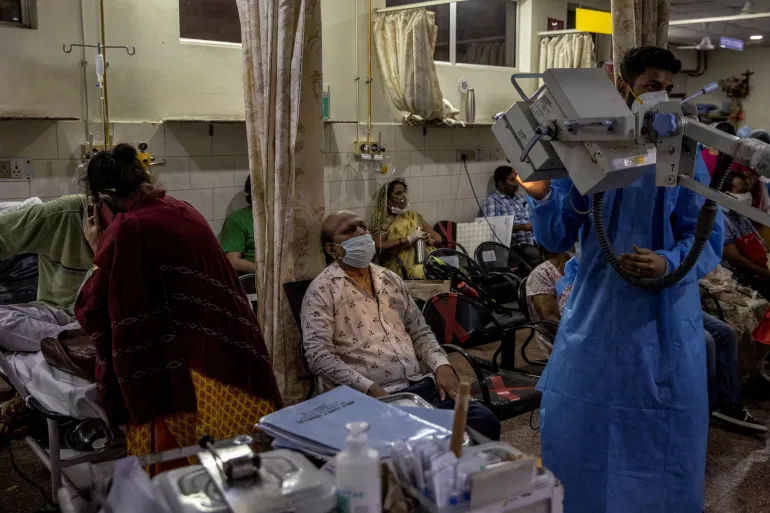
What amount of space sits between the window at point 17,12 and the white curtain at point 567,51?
4.89 metres

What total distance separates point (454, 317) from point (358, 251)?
1.05 m

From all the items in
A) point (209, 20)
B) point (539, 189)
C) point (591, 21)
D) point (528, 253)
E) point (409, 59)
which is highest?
point (591, 21)

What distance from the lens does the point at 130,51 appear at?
4.96 metres

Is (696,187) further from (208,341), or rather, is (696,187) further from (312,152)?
(312,152)

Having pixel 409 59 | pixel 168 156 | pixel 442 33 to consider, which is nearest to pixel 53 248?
pixel 168 156

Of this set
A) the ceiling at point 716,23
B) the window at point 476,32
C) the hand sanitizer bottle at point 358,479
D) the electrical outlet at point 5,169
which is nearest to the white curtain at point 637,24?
the hand sanitizer bottle at point 358,479

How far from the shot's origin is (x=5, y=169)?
4.48m

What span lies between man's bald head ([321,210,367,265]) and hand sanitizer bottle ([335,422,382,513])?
1857 millimetres

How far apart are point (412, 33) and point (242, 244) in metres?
2.34

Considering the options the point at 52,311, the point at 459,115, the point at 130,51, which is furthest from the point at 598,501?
the point at 459,115

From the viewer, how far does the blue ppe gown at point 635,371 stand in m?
2.14

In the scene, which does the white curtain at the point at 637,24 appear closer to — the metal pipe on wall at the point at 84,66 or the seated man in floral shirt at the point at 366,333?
the seated man in floral shirt at the point at 366,333

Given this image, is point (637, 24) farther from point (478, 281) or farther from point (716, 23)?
point (716, 23)

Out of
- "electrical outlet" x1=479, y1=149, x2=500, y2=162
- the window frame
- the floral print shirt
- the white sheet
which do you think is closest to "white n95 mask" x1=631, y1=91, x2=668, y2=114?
the floral print shirt
